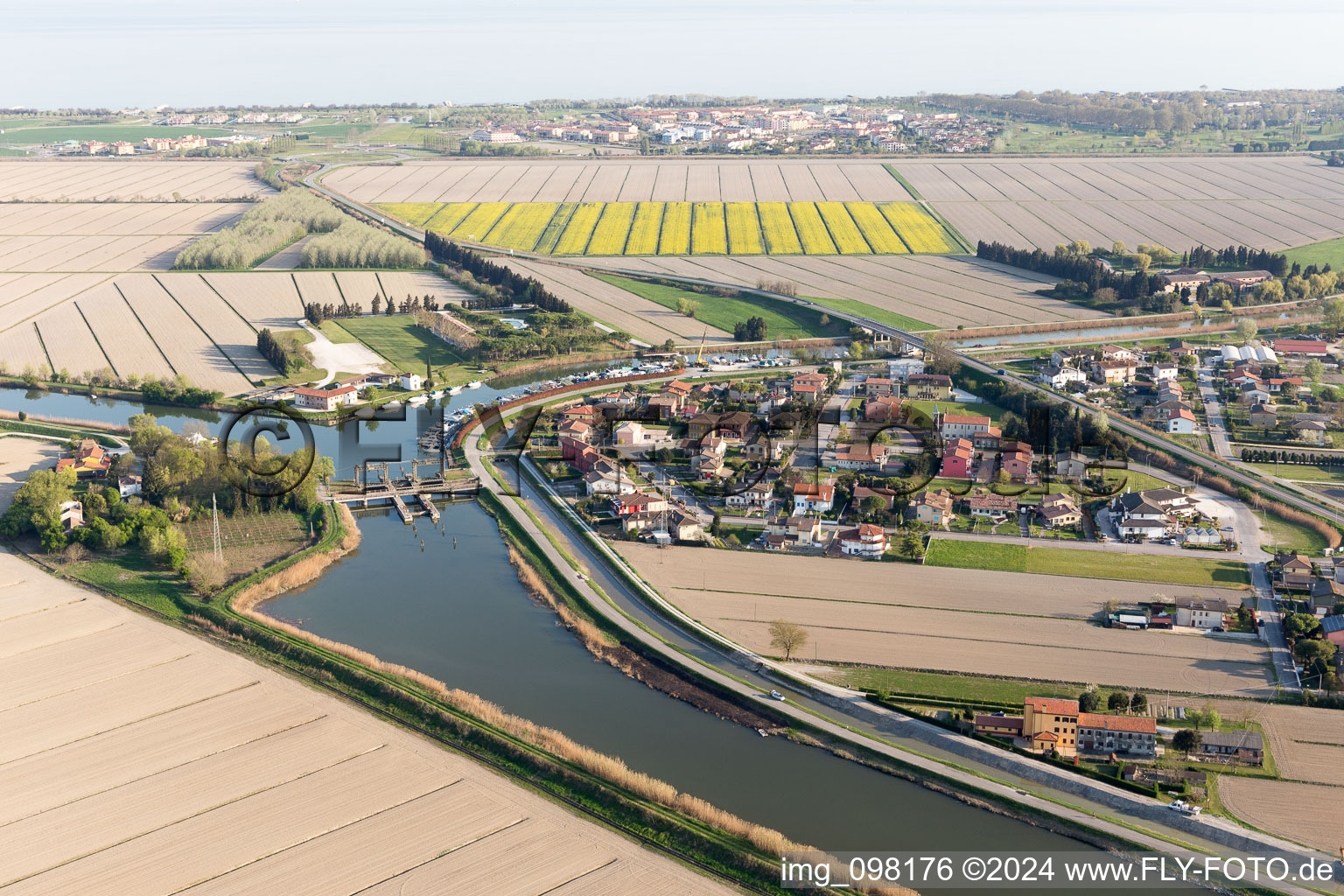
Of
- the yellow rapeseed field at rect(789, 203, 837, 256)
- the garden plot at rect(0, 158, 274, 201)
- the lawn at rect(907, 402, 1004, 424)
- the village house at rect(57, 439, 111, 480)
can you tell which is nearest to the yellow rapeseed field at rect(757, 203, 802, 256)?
the yellow rapeseed field at rect(789, 203, 837, 256)

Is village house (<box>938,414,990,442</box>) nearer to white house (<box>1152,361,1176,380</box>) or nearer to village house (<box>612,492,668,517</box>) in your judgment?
white house (<box>1152,361,1176,380</box>)

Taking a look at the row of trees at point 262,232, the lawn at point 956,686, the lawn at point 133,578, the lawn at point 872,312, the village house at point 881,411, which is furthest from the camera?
the row of trees at point 262,232

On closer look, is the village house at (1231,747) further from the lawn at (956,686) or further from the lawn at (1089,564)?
the lawn at (1089,564)

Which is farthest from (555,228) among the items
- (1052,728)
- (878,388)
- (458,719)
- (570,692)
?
(1052,728)

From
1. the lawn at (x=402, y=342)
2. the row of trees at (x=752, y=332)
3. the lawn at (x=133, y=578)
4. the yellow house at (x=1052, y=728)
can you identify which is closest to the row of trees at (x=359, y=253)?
the lawn at (x=402, y=342)

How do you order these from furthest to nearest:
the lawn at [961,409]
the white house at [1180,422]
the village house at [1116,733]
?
the lawn at [961,409] → the white house at [1180,422] → the village house at [1116,733]

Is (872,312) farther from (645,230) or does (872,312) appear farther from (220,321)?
(220,321)
